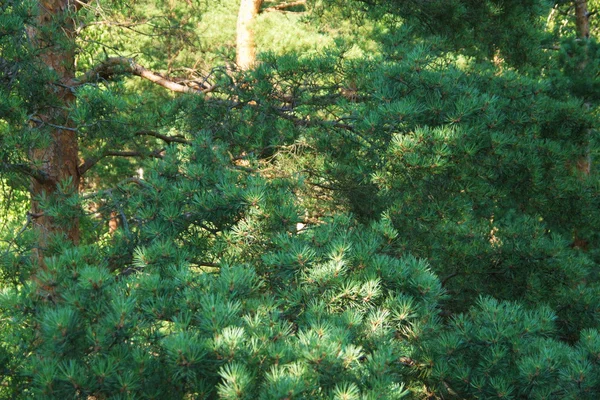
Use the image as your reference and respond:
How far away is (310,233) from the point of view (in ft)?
11.0

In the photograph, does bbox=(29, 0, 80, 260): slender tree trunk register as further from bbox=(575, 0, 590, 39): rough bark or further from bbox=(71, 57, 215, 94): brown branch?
bbox=(575, 0, 590, 39): rough bark

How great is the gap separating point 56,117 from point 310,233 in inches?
99.1

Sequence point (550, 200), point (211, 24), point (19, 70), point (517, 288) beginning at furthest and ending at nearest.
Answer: point (211, 24) < point (550, 200) < point (517, 288) < point (19, 70)

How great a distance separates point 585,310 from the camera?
4738 mm

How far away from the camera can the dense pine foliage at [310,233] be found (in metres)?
2.39

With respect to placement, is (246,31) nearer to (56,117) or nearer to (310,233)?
(56,117)

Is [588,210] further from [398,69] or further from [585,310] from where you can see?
[398,69]

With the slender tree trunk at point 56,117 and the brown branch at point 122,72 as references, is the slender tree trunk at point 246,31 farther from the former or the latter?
the slender tree trunk at point 56,117

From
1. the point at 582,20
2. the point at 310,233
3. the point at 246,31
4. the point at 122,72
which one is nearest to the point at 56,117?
the point at 122,72

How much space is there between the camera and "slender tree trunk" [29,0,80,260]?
4910 millimetres

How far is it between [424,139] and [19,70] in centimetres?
254

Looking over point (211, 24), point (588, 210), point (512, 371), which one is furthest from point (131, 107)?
point (211, 24)

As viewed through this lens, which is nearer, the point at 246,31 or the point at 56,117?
the point at 56,117

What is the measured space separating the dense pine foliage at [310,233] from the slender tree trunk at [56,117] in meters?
0.03
